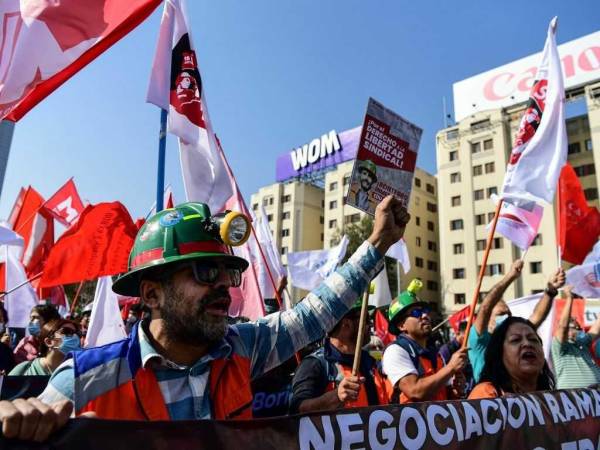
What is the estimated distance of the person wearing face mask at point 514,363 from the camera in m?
3.19

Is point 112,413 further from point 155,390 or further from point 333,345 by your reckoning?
point 333,345

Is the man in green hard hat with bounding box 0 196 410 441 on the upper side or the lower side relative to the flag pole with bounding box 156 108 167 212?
lower

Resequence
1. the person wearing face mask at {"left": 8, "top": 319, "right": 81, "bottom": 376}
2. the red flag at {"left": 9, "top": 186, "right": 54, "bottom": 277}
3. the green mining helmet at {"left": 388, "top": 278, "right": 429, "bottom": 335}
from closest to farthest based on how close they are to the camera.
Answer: the person wearing face mask at {"left": 8, "top": 319, "right": 81, "bottom": 376} → the green mining helmet at {"left": 388, "top": 278, "right": 429, "bottom": 335} → the red flag at {"left": 9, "top": 186, "right": 54, "bottom": 277}

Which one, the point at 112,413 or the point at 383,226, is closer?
the point at 112,413

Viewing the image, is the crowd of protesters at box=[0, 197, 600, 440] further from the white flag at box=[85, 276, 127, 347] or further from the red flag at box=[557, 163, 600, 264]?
the red flag at box=[557, 163, 600, 264]

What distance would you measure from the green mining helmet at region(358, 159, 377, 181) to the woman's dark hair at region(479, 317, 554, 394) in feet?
4.45

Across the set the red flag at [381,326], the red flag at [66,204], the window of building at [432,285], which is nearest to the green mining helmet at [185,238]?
the red flag at [66,204]

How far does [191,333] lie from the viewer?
198cm

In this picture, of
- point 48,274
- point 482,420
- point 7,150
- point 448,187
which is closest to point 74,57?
point 7,150

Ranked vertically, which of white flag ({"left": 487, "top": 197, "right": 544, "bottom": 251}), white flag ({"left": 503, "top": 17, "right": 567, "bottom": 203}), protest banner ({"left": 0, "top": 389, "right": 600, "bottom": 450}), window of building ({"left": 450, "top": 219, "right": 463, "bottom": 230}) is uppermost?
window of building ({"left": 450, "top": 219, "right": 463, "bottom": 230})

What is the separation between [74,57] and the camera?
3553 millimetres

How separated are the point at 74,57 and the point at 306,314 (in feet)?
8.51

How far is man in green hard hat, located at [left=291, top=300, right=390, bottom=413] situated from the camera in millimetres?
3133

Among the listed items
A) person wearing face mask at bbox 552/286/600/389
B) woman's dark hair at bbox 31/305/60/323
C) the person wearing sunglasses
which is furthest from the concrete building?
woman's dark hair at bbox 31/305/60/323
